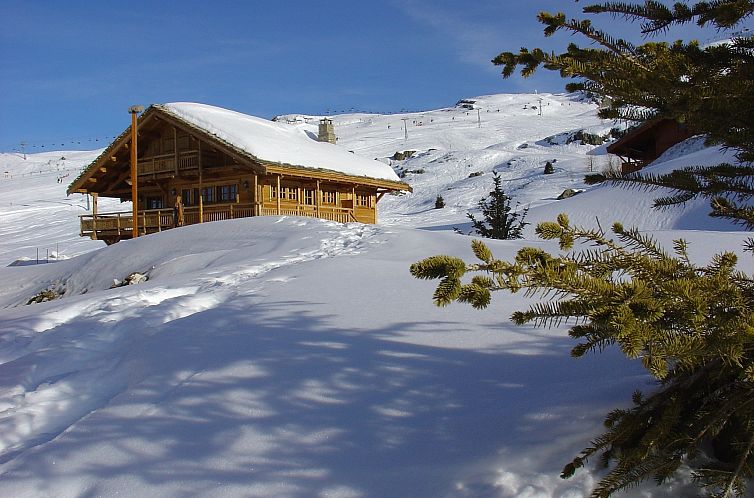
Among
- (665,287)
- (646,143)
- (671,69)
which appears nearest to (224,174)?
(671,69)

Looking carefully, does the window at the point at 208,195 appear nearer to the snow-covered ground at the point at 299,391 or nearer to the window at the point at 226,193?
the window at the point at 226,193

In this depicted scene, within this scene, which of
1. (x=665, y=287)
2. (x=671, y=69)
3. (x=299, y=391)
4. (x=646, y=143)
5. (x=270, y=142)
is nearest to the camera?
(x=665, y=287)

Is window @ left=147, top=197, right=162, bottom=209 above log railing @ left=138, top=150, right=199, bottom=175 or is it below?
below

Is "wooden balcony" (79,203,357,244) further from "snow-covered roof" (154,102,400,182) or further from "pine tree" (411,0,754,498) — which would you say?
"pine tree" (411,0,754,498)

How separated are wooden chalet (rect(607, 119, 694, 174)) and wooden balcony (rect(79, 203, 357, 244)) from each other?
52.3 ft

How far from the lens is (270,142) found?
24.7m

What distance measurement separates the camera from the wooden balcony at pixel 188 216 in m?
24.2

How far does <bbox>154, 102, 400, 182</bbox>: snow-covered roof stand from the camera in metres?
23.3

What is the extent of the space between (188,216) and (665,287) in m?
25.2

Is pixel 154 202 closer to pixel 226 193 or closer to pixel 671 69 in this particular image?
pixel 226 193

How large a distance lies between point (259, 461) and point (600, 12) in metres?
3.00

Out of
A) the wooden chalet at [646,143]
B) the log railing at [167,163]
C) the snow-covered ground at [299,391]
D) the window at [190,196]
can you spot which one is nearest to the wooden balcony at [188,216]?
the window at [190,196]

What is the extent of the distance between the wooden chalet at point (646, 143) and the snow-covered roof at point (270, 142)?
14182mm

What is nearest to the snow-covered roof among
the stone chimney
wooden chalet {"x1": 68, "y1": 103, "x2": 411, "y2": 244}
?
wooden chalet {"x1": 68, "y1": 103, "x2": 411, "y2": 244}
